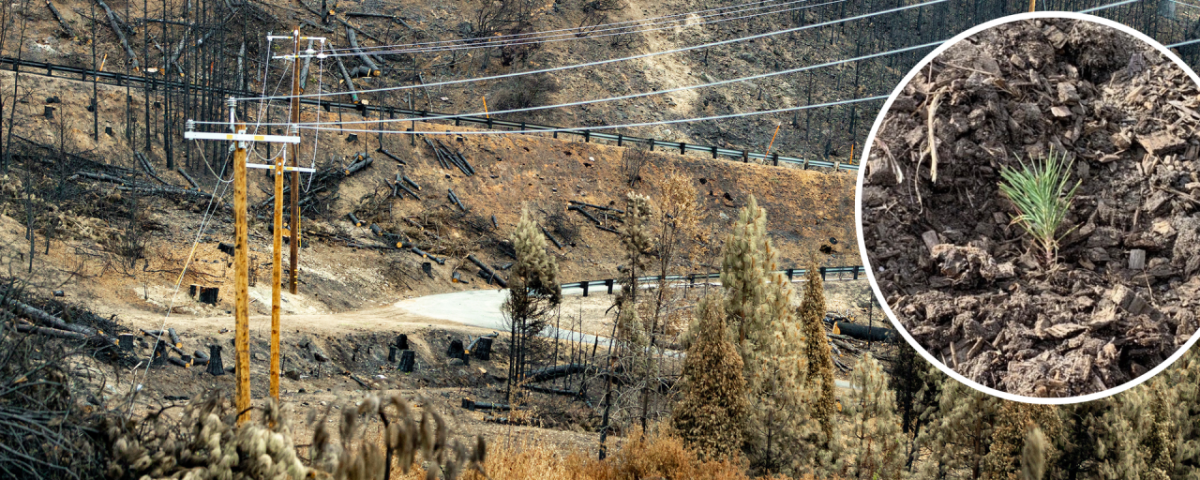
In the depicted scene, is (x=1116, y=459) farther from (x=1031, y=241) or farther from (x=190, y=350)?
(x=190, y=350)

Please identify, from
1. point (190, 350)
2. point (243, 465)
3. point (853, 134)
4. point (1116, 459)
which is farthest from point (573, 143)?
point (243, 465)

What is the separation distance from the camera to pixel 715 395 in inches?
648

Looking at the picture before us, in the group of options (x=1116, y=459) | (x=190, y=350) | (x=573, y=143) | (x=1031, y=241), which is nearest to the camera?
(x=1031, y=241)

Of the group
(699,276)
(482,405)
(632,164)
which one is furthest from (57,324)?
(632,164)

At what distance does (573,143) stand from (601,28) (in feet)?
55.9

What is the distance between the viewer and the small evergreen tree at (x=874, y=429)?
1628cm

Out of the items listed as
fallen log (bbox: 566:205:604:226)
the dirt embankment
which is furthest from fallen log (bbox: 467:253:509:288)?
fallen log (bbox: 566:205:604:226)

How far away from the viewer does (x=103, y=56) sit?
151 ft

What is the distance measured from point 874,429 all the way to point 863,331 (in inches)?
717

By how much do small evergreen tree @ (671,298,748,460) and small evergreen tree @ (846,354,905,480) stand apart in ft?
7.08

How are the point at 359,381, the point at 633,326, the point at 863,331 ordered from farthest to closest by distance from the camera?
the point at 863,331 → the point at 359,381 → the point at 633,326

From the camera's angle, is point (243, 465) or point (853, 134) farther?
point (853, 134)

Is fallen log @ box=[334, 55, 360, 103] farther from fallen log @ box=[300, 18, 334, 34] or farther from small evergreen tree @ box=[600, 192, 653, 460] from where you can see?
small evergreen tree @ box=[600, 192, 653, 460]

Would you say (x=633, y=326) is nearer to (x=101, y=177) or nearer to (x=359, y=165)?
(x=101, y=177)
